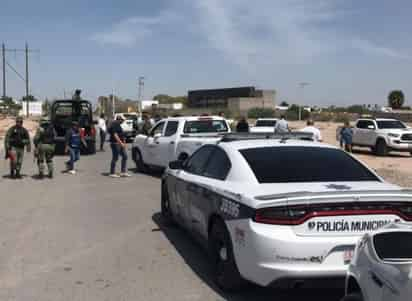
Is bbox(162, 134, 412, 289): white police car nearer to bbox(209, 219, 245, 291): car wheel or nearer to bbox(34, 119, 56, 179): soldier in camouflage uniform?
bbox(209, 219, 245, 291): car wheel

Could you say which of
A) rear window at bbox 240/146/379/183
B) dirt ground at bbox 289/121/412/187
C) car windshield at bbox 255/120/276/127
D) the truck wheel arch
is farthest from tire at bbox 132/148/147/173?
car windshield at bbox 255/120/276/127

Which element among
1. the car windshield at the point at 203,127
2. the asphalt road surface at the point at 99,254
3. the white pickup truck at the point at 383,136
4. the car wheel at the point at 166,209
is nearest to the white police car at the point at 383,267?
the asphalt road surface at the point at 99,254

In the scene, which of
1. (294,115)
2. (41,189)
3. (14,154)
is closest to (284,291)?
(41,189)

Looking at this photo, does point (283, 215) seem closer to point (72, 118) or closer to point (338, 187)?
point (338, 187)

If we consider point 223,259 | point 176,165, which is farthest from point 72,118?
point 223,259

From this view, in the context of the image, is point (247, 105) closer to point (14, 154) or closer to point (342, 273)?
point (14, 154)

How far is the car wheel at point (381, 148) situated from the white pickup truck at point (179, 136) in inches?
521

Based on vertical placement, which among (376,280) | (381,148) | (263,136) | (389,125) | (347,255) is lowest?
(381,148)

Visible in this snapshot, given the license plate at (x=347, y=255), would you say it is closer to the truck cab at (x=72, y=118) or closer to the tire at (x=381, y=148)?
the truck cab at (x=72, y=118)

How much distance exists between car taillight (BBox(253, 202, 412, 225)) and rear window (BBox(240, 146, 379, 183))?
82 centimetres

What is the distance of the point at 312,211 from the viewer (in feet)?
16.5

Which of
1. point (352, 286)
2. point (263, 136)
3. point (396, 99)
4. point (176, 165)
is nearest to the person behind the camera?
point (352, 286)

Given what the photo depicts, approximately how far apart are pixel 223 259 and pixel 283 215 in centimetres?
101

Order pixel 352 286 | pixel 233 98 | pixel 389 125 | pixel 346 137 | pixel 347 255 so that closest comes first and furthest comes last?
pixel 352 286 → pixel 347 255 → pixel 346 137 → pixel 389 125 → pixel 233 98
